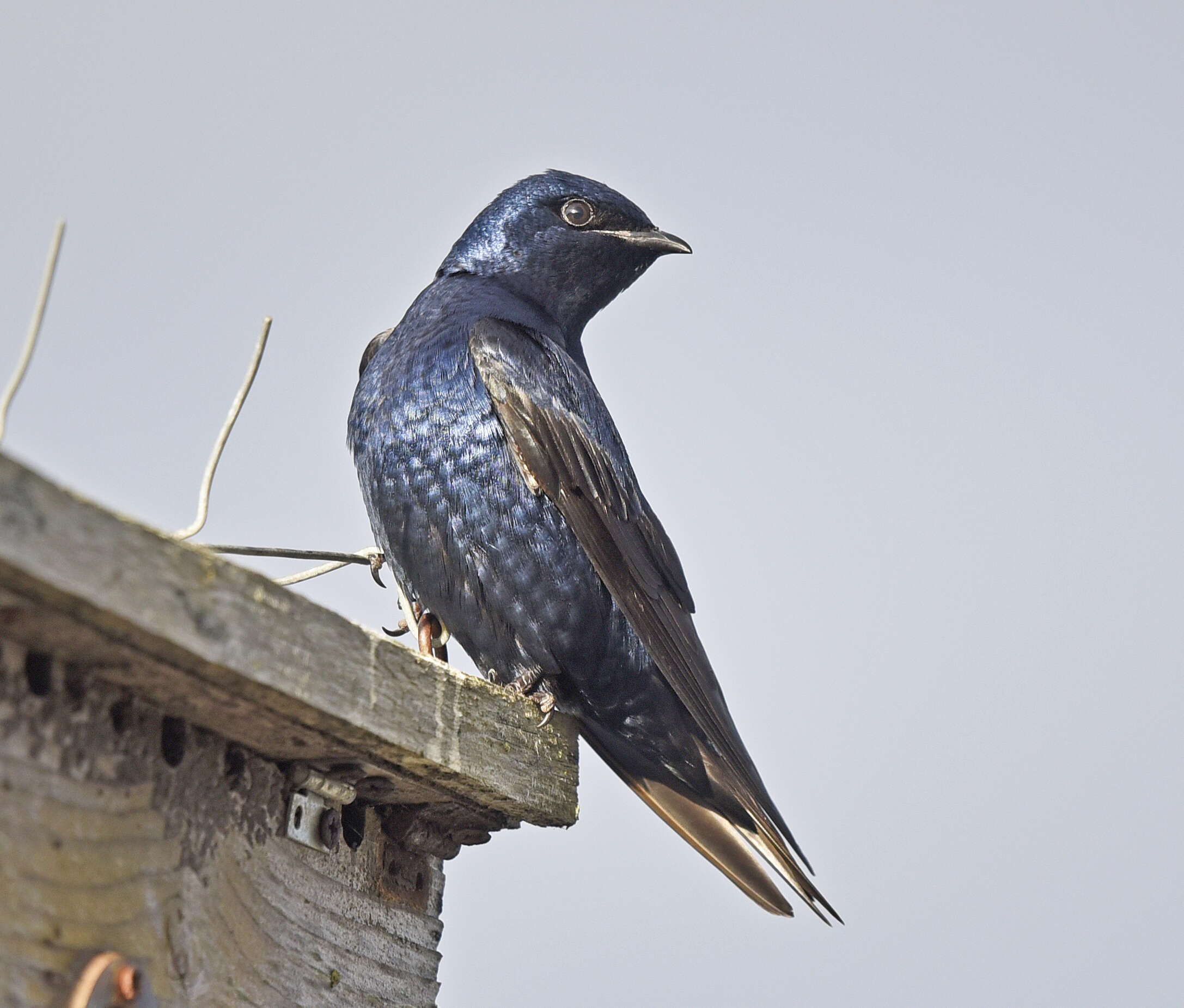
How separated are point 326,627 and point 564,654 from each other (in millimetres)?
1126

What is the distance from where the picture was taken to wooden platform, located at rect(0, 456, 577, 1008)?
1.43 m

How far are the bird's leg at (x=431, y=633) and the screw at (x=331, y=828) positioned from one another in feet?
3.03

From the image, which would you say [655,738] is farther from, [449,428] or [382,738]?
[382,738]

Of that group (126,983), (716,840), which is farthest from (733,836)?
(126,983)

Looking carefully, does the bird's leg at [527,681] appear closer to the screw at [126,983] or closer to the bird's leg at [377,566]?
the bird's leg at [377,566]

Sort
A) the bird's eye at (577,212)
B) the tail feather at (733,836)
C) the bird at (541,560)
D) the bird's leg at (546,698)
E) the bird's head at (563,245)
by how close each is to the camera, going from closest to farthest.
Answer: the bird's leg at (546,698) → the tail feather at (733,836) → the bird at (541,560) → the bird's head at (563,245) → the bird's eye at (577,212)

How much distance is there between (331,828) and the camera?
6.32ft

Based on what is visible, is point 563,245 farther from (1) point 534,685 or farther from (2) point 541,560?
(1) point 534,685

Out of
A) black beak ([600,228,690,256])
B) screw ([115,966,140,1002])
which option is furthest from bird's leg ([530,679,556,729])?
black beak ([600,228,690,256])

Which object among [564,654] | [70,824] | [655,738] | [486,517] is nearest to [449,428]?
[486,517]

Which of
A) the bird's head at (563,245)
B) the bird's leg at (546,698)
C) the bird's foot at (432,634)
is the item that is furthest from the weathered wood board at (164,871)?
the bird's head at (563,245)

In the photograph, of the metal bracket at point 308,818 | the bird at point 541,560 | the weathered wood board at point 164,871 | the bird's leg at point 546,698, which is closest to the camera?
the weathered wood board at point 164,871

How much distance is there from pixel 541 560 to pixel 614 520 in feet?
0.71

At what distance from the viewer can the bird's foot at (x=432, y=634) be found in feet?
9.43
